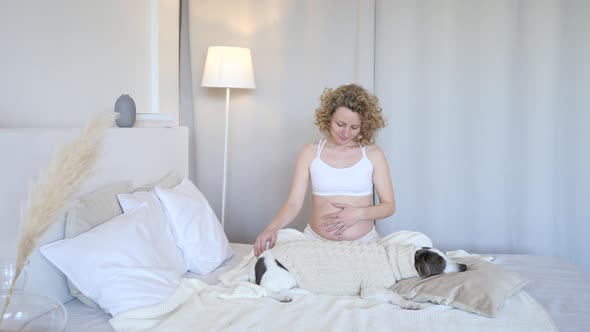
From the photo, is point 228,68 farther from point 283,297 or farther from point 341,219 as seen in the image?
point 283,297

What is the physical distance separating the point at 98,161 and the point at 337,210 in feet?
3.46

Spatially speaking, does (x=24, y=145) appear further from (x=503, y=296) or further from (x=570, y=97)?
(x=570, y=97)

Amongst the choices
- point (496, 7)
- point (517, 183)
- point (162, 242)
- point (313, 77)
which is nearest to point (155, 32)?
point (313, 77)

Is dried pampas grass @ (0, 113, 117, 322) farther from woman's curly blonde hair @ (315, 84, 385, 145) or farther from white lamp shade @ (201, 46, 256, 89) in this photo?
white lamp shade @ (201, 46, 256, 89)

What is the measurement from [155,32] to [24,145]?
179 cm

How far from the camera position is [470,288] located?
6.31 ft

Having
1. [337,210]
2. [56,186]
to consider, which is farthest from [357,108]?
[56,186]

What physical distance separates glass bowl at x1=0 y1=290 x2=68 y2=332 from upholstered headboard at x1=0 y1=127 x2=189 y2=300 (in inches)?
8.6

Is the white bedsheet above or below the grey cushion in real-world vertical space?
below

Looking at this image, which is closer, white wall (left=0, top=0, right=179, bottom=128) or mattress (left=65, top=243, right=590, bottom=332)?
mattress (left=65, top=243, right=590, bottom=332)

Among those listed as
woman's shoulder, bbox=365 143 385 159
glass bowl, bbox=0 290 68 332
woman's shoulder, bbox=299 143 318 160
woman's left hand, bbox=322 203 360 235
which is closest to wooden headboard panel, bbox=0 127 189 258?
glass bowl, bbox=0 290 68 332

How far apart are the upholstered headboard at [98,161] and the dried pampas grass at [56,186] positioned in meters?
0.21

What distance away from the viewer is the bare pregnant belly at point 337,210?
8.68 ft

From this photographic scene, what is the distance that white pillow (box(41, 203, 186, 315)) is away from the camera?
6.09ft
